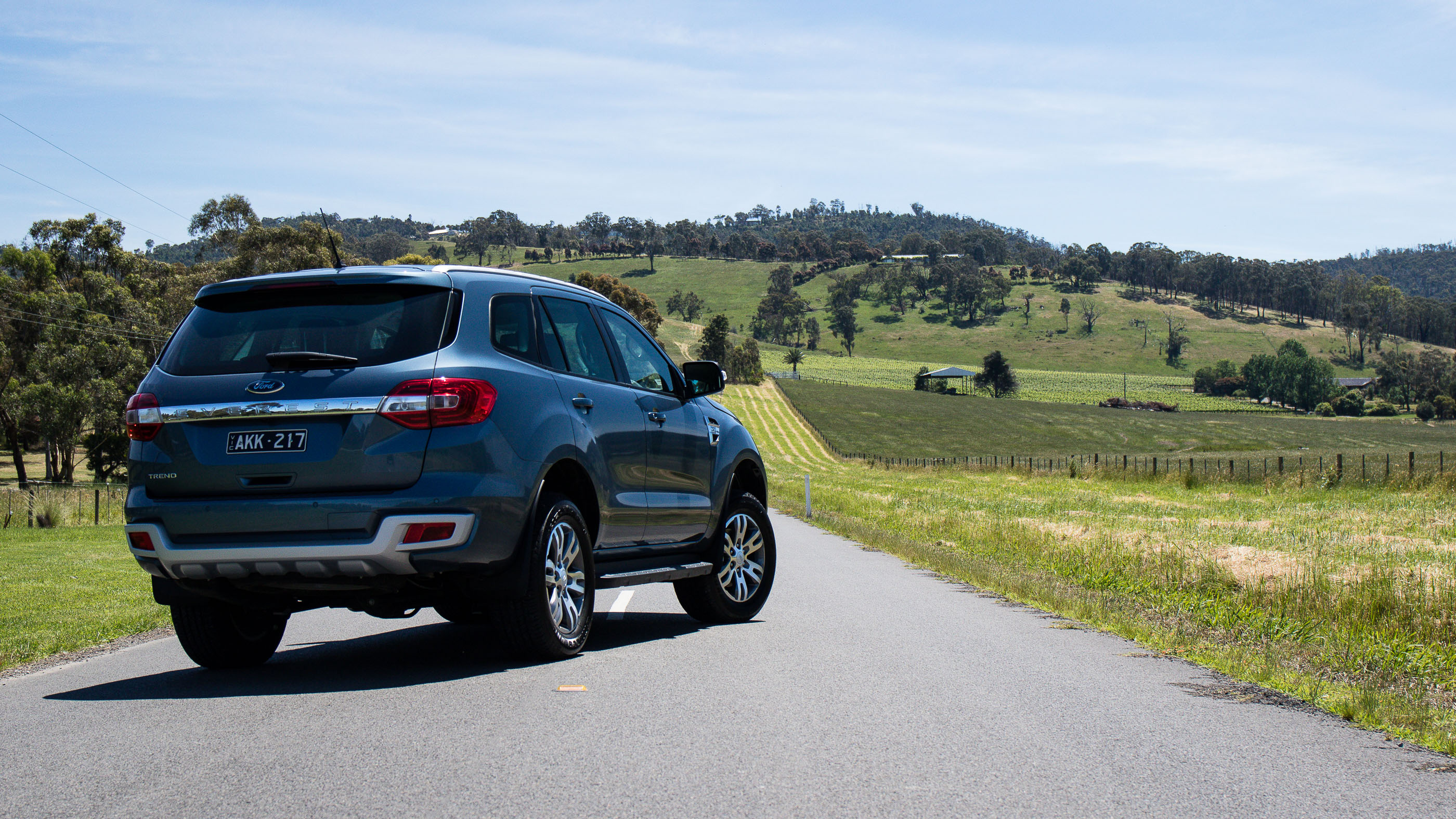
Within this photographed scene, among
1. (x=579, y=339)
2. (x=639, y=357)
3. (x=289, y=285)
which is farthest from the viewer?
(x=639, y=357)

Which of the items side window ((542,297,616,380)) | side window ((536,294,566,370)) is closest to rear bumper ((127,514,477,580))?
side window ((536,294,566,370))

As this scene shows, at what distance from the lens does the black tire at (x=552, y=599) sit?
254 inches

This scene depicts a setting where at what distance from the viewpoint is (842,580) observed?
12.8 meters

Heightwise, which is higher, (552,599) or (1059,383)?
(552,599)

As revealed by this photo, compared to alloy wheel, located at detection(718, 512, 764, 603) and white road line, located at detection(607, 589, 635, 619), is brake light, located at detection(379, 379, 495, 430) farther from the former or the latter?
white road line, located at detection(607, 589, 635, 619)

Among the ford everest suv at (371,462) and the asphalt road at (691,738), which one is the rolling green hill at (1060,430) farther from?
the ford everest suv at (371,462)

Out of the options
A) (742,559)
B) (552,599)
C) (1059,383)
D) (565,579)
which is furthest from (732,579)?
(1059,383)

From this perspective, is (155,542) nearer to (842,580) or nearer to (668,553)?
(668,553)

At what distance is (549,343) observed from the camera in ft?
23.8

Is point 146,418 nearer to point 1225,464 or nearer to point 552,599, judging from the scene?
point 552,599

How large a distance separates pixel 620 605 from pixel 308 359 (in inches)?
192

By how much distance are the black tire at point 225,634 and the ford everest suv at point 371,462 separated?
1 centimetres

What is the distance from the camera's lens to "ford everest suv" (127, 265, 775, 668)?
5961 mm

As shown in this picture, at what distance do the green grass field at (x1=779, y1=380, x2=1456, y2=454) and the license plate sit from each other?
75.8 meters
